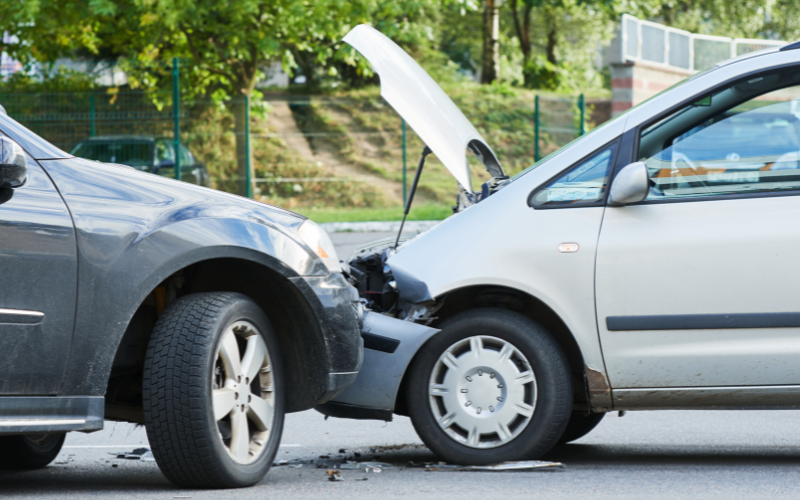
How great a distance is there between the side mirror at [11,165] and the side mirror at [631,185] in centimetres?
238

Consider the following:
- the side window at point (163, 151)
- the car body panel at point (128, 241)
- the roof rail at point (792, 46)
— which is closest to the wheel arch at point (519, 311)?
the car body panel at point (128, 241)

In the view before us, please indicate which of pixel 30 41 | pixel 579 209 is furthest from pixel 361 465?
pixel 30 41

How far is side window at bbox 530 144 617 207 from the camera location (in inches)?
175

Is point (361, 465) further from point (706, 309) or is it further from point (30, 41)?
point (30, 41)

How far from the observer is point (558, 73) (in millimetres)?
32219

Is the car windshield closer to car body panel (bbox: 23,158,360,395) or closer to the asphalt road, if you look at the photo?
the asphalt road

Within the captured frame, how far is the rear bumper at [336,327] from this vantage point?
162 inches

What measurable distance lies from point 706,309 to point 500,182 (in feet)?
3.97

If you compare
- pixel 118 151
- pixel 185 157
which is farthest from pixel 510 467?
pixel 185 157

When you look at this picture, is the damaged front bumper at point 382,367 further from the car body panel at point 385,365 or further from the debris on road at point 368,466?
the debris on road at point 368,466

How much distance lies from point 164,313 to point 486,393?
1.43m

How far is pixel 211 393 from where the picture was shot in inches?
146

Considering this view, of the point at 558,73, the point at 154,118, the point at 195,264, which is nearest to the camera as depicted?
the point at 195,264

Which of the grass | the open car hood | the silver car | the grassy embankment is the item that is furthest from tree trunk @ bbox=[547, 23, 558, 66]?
the silver car
